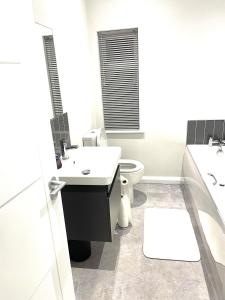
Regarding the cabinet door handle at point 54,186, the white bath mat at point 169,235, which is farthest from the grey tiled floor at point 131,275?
the cabinet door handle at point 54,186

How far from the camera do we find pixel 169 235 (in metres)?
2.20

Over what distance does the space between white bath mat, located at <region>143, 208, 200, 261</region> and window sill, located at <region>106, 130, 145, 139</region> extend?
39.3 inches

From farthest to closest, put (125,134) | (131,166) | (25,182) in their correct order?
(125,134) < (131,166) < (25,182)

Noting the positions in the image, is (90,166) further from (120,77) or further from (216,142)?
(216,142)

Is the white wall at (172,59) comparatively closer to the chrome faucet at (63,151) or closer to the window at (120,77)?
the window at (120,77)

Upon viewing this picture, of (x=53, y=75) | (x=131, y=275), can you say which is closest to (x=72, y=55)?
A: (x=53, y=75)

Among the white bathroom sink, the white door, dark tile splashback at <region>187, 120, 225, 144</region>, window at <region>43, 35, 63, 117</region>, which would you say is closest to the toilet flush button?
Result: the white bathroom sink

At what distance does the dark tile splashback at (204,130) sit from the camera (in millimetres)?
2877

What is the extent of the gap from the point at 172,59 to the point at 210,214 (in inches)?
73.8

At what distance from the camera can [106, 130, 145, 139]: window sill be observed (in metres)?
3.08

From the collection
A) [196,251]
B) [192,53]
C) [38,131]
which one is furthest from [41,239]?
[192,53]

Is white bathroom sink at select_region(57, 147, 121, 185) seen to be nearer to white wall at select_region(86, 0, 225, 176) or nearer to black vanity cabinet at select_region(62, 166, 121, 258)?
black vanity cabinet at select_region(62, 166, 121, 258)

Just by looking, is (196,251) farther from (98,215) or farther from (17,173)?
(17,173)

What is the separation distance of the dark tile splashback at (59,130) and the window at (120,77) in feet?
3.28
